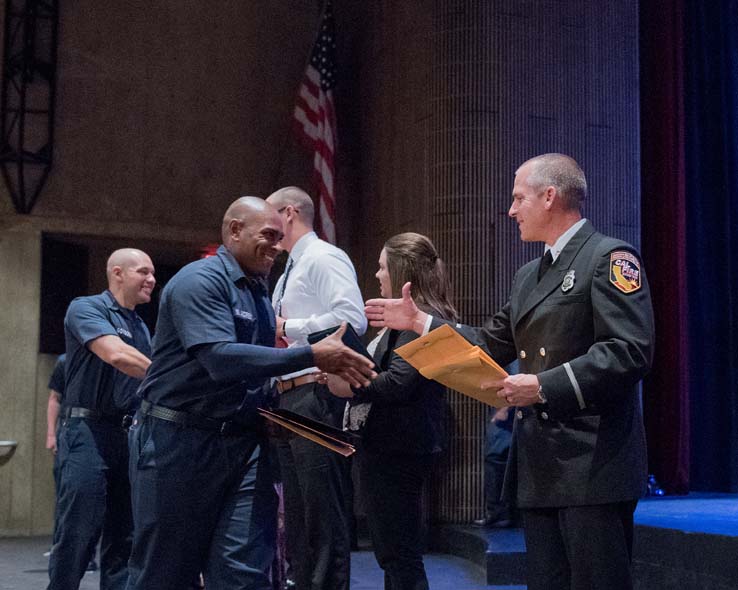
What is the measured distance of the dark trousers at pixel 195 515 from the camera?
2926 millimetres

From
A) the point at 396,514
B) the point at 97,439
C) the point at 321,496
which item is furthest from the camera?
the point at 97,439

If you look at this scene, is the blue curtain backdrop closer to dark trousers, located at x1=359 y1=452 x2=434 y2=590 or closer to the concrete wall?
dark trousers, located at x1=359 y1=452 x2=434 y2=590

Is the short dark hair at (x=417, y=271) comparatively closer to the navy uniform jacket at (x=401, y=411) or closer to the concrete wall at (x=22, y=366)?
the navy uniform jacket at (x=401, y=411)

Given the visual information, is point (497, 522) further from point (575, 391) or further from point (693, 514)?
point (575, 391)

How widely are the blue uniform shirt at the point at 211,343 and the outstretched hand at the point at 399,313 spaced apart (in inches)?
16.9

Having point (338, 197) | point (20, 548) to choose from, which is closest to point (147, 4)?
point (338, 197)

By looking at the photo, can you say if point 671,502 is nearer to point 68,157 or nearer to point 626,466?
point 626,466

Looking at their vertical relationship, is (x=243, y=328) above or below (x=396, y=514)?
above

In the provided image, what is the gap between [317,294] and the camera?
402 cm

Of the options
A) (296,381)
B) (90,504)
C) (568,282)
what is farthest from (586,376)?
(90,504)

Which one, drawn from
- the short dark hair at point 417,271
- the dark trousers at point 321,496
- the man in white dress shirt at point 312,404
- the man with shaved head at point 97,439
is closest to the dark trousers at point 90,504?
the man with shaved head at point 97,439

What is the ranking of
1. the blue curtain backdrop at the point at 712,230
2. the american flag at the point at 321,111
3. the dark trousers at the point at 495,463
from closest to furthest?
the dark trousers at the point at 495,463 → the blue curtain backdrop at the point at 712,230 → the american flag at the point at 321,111

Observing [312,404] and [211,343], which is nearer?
[211,343]

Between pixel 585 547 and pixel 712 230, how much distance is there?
6145mm
